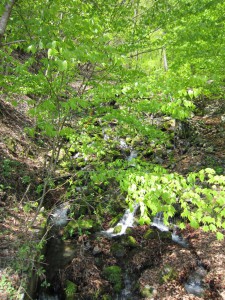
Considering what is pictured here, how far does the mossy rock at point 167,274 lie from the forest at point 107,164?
0.09ft

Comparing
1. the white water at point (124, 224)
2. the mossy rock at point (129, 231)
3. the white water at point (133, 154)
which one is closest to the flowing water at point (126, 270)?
the white water at point (124, 224)

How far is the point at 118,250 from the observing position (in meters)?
6.80

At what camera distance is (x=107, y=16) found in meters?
5.17

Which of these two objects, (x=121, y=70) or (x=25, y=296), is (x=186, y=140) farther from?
(x=25, y=296)

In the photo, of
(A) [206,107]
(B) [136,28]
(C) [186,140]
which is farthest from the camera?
(A) [206,107]

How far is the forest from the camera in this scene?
3160mm

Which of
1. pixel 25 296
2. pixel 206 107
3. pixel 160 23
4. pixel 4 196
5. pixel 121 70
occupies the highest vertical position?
pixel 206 107

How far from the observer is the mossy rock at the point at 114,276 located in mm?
5789

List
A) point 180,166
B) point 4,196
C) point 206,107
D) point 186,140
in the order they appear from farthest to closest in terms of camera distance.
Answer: point 206,107 → point 186,140 → point 180,166 → point 4,196

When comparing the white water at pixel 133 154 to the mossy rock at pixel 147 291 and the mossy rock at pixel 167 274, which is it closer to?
the mossy rock at pixel 167 274

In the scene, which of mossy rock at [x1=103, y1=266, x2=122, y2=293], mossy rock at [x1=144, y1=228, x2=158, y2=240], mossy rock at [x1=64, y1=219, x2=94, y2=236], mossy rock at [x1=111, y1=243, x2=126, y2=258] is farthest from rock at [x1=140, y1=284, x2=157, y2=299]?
mossy rock at [x1=64, y1=219, x2=94, y2=236]

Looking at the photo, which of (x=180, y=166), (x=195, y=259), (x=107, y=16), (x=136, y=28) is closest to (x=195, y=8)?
(x=136, y=28)

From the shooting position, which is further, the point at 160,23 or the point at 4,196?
the point at 4,196

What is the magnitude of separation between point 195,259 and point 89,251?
2.79 meters
